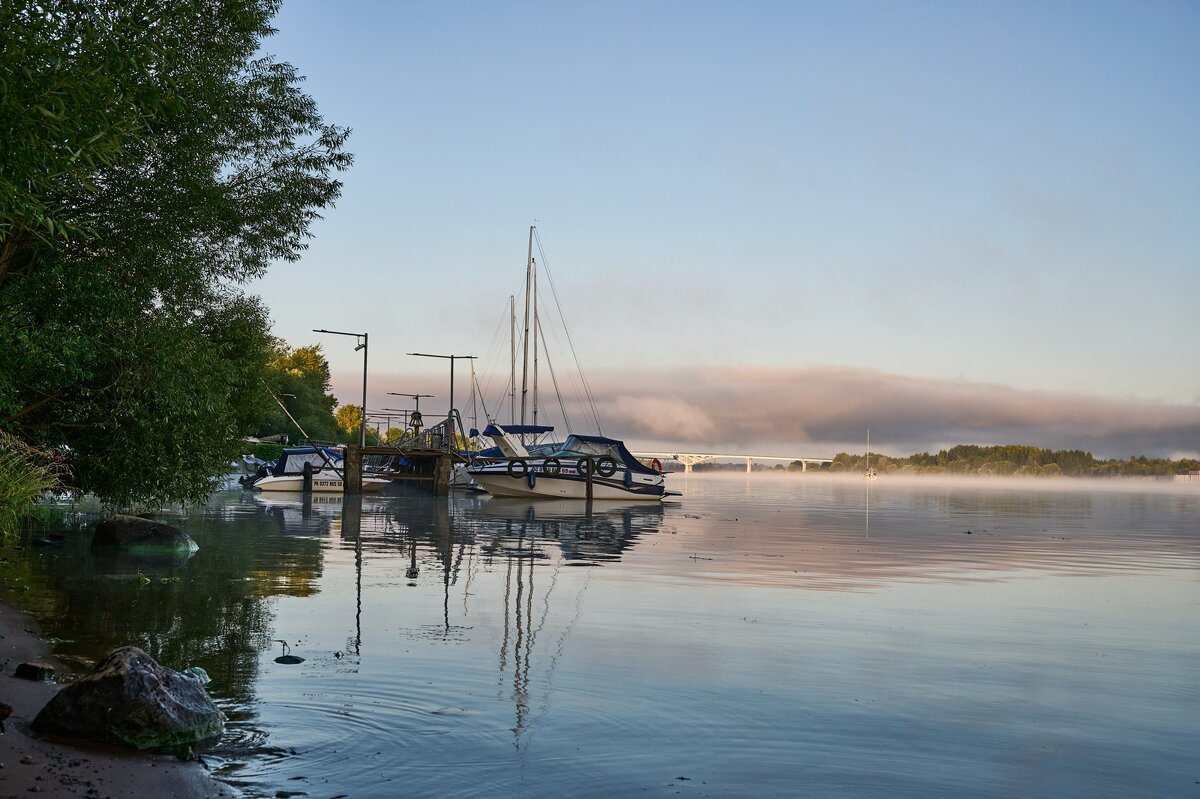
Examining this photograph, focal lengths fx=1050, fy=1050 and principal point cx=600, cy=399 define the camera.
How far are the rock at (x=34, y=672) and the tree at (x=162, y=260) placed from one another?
802 centimetres

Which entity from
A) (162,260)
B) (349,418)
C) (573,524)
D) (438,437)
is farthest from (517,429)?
(349,418)

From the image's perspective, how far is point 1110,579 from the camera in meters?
24.2

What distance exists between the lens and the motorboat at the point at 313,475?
6506cm

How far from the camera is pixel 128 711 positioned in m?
8.24

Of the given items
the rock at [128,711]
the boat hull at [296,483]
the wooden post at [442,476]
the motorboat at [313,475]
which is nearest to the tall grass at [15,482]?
the rock at [128,711]

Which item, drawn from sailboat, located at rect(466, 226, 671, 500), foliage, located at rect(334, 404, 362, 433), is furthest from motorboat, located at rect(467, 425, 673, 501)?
foliage, located at rect(334, 404, 362, 433)

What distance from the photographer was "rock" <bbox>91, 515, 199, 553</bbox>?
78.3 feet

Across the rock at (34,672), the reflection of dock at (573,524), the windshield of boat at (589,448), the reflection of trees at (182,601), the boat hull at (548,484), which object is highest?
the windshield of boat at (589,448)

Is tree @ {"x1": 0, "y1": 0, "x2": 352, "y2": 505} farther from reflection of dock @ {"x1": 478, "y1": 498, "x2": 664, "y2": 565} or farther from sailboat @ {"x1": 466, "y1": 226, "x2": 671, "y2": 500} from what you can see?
sailboat @ {"x1": 466, "y1": 226, "x2": 671, "y2": 500}

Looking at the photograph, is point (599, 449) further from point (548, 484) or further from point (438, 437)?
point (438, 437)

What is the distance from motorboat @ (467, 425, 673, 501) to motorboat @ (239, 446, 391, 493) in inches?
295

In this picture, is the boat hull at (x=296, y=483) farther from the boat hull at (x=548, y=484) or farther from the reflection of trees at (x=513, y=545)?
the reflection of trees at (x=513, y=545)

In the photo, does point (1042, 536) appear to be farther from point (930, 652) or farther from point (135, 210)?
point (135, 210)

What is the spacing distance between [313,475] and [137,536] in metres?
44.2
